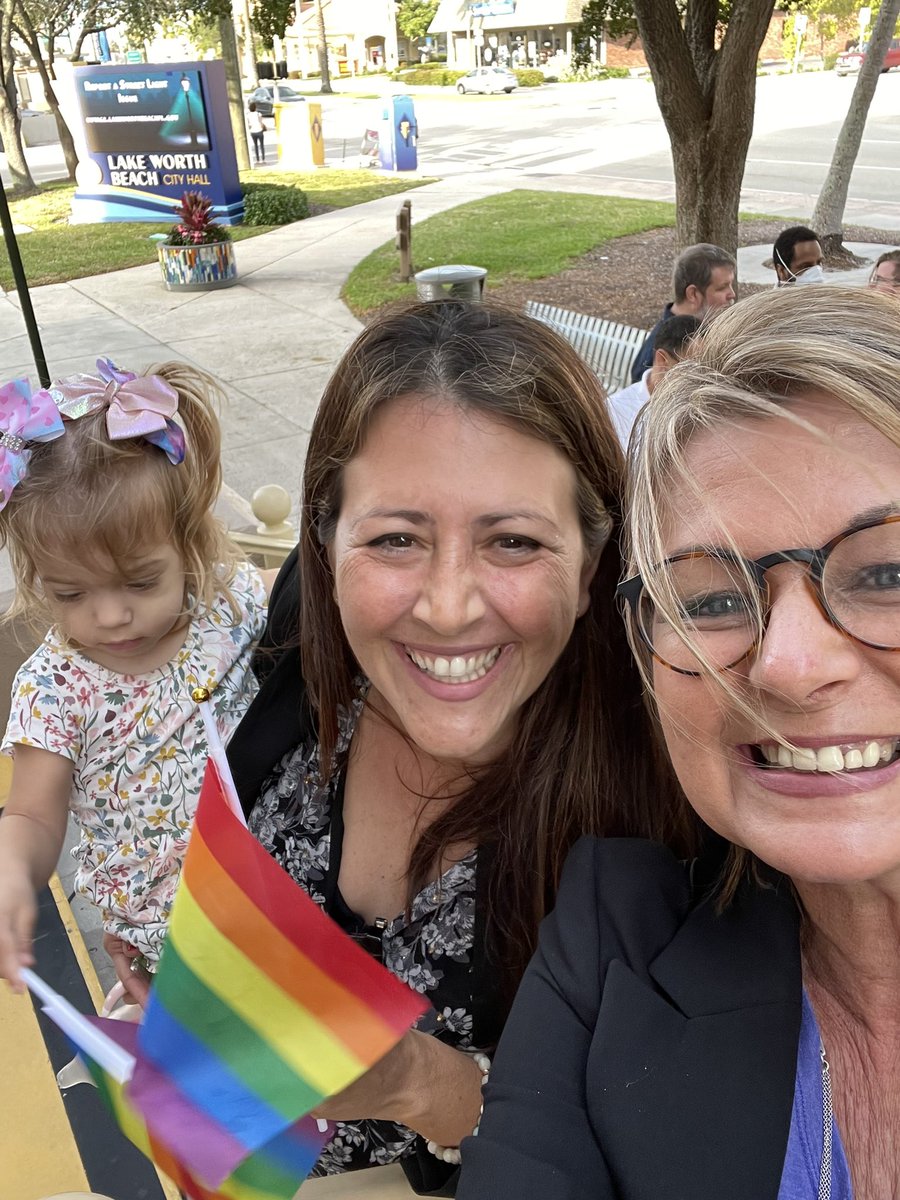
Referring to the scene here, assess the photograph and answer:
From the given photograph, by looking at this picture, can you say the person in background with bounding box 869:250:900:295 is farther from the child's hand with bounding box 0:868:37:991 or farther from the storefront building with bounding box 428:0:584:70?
the storefront building with bounding box 428:0:584:70

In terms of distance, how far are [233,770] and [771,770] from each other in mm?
1051

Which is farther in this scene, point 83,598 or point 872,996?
point 83,598

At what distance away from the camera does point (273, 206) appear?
57.1 ft

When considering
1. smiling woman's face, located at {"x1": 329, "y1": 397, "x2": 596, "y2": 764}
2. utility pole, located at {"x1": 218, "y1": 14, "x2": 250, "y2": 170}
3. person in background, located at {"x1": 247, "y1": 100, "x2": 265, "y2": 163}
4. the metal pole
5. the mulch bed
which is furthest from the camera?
person in background, located at {"x1": 247, "y1": 100, "x2": 265, "y2": 163}

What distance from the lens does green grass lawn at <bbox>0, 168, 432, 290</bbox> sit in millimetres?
14703

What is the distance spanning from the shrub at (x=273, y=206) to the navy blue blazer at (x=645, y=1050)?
→ 17609 millimetres

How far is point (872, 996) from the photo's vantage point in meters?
1.26

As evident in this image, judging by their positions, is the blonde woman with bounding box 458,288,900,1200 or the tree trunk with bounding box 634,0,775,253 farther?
the tree trunk with bounding box 634,0,775,253

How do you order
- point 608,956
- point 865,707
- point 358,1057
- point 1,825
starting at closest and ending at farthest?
1. point 865,707
2. point 358,1057
3. point 608,956
4. point 1,825

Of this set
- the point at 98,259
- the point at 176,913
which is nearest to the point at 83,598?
the point at 176,913

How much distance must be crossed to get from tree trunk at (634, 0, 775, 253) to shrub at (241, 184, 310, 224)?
9.59 m

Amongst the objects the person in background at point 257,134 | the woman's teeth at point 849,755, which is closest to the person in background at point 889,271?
the woman's teeth at point 849,755

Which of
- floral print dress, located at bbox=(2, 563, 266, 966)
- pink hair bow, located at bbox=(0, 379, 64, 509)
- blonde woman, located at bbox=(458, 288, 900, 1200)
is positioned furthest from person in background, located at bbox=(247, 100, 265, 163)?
blonde woman, located at bbox=(458, 288, 900, 1200)

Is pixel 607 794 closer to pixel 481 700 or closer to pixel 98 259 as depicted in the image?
pixel 481 700
